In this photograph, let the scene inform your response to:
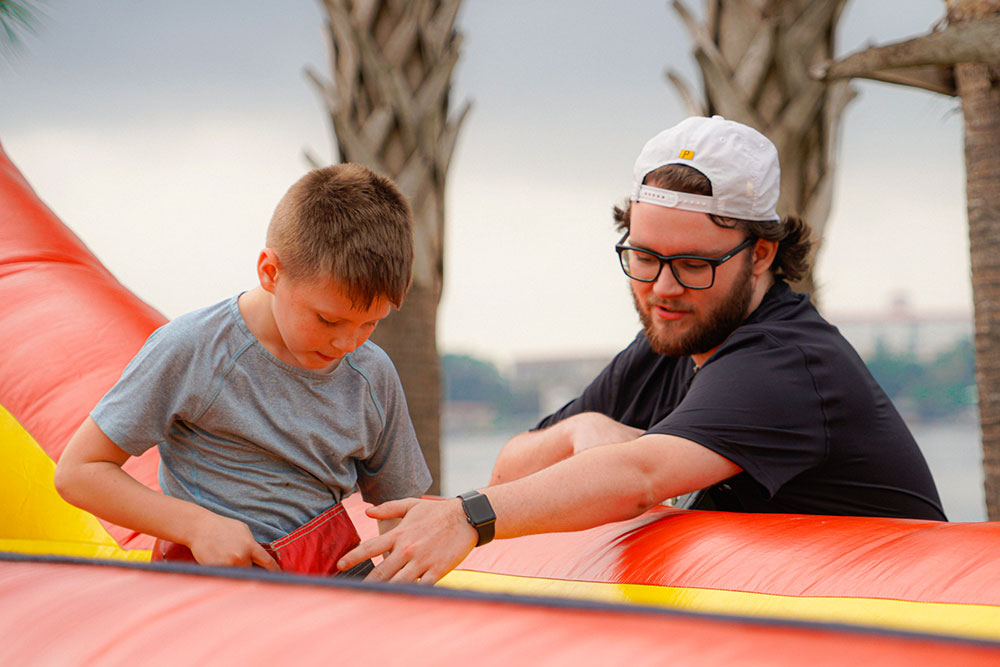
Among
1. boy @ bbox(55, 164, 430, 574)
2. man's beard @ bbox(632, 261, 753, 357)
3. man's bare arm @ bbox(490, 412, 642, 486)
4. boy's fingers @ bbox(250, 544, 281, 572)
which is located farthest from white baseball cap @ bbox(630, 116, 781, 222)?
boy's fingers @ bbox(250, 544, 281, 572)

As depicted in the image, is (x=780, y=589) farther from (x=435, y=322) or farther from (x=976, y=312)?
(x=435, y=322)

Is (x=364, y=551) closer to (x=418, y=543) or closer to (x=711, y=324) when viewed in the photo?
(x=418, y=543)

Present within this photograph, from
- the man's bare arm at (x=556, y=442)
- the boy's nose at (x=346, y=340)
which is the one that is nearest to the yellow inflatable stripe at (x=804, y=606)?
the boy's nose at (x=346, y=340)

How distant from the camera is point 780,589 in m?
1.12

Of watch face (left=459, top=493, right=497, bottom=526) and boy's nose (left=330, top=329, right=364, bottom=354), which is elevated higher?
boy's nose (left=330, top=329, right=364, bottom=354)

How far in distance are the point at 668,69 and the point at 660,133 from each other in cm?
102

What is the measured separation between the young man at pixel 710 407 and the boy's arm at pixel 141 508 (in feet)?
0.45

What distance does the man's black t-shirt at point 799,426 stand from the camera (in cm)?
142

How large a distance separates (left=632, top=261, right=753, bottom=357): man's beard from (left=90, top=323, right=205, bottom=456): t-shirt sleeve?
0.85 metres

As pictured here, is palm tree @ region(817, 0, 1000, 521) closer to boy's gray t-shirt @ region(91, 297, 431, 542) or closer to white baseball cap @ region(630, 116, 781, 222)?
white baseball cap @ region(630, 116, 781, 222)

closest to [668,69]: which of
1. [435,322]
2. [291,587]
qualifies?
[435,322]

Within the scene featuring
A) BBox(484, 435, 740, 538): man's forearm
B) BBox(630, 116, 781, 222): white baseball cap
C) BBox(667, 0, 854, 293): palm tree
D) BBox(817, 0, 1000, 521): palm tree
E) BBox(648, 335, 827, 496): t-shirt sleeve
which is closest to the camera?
BBox(484, 435, 740, 538): man's forearm

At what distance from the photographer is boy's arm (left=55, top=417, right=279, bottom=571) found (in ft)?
3.46

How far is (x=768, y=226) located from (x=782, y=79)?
109 cm
